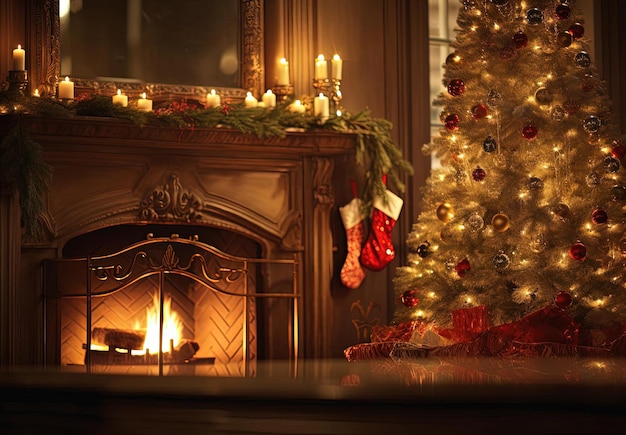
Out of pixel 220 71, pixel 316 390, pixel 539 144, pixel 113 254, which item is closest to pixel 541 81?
→ pixel 539 144

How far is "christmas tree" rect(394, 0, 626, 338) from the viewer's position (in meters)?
4.36

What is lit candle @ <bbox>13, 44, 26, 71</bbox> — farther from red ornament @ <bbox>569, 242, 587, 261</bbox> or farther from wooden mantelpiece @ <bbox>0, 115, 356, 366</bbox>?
red ornament @ <bbox>569, 242, 587, 261</bbox>

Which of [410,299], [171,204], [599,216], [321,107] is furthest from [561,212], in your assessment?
[171,204]

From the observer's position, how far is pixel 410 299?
4.72 m

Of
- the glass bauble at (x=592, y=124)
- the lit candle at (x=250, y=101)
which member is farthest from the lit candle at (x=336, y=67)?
the glass bauble at (x=592, y=124)

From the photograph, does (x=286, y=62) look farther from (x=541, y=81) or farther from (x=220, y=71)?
(x=541, y=81)

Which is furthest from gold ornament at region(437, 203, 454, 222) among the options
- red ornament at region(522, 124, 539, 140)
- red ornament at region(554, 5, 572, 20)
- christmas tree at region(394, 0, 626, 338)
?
red ornament at region(554, 5, 572, 20)

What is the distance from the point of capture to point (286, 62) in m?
5.01

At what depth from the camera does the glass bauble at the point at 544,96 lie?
445 cm

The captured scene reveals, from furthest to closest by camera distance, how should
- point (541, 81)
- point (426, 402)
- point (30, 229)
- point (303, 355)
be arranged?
point (303, 355), point (541, 81), point (30, 229), point (426, 402)

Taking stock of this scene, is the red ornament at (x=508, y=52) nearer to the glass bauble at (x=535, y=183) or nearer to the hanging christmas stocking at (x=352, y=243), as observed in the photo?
the glass bauble at (x=535, y=183)

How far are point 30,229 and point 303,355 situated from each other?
5.06 ft

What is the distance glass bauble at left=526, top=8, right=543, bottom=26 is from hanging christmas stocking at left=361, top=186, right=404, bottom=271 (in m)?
1.16

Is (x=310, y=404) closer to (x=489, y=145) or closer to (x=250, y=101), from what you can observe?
(x=489, y=145)
